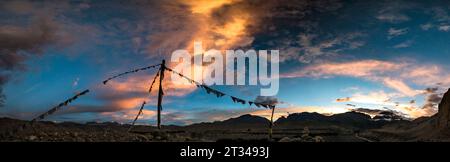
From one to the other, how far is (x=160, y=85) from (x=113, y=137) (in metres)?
7.23
